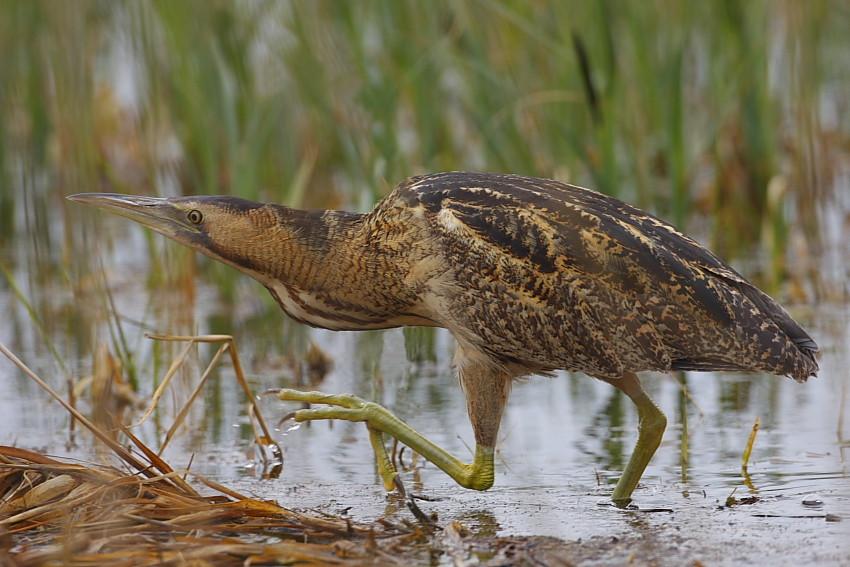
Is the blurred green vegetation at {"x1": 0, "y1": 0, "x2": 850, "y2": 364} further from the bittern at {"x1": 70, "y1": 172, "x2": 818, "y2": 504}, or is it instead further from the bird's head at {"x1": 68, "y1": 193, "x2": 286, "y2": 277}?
the bittern at {"x1": 70, "y1": 172, "x2": 818, "y2": 504}

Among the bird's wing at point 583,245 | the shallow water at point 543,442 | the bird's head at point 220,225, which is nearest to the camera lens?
the shallow water at point 543,442

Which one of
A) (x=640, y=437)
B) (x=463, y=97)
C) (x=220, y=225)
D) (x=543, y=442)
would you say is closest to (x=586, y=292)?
(x=640, y=437)

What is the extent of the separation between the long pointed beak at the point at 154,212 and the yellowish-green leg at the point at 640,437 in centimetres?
158

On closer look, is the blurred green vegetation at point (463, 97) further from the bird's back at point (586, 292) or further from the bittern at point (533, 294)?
the bird's back at point (586, 292)

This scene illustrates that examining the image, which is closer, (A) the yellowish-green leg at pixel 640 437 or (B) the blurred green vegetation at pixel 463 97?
(A) the yellowish-green leg at pixel 640 437

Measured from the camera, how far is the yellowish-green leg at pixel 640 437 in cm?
441

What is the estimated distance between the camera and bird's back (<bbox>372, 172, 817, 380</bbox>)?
4367 mm

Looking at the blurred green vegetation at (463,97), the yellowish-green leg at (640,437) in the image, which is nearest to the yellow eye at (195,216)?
the blurred green vegetation at (463,97)

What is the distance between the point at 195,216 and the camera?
475 cm

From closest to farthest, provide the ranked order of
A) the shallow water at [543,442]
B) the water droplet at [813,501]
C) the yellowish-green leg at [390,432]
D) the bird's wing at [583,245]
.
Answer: the shallow water at [543,442] < the water droplet at [813,501] < the bird's wing at [583,245] < the yellowish-green leg at [390,432]

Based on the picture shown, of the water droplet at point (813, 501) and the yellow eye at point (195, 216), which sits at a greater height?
the yellow eye at point (195, 216)

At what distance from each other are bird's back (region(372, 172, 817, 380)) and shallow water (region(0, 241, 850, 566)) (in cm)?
47

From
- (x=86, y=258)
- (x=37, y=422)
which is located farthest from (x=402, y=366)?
(x=86, y=258)

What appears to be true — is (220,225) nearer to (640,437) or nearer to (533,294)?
(533,294)
